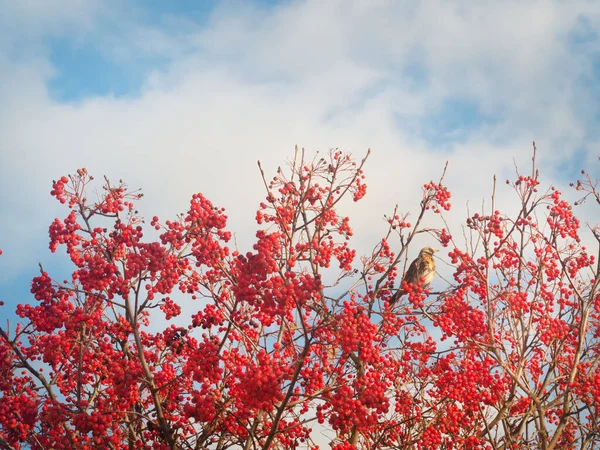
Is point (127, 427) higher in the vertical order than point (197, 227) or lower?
lower

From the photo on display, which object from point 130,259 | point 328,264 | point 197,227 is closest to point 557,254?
point 328,264

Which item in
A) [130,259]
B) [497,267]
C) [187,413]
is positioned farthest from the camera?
[497,267]

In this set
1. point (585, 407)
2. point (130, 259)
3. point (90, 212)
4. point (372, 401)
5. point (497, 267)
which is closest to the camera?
point (372, 401)

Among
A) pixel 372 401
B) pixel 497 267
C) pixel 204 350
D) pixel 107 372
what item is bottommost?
pixel 372 401

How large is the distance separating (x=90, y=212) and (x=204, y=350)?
8.67 feet

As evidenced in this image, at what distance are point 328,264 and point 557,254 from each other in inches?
130

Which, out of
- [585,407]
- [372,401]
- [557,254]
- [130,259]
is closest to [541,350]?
[585,407]

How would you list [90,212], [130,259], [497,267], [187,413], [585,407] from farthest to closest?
[497,267] < [585,407] < [90,212] < [130,259] < [187,413]

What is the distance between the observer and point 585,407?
25.8 feet

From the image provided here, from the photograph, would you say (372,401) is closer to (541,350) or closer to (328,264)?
(328,264)

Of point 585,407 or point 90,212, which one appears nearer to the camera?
point 90,212

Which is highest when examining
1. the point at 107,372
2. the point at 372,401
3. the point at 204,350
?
the point at 107,372

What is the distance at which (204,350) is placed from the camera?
5.99 metres

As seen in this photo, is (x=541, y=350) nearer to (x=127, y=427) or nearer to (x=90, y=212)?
(x=127, y=427)
